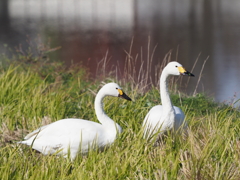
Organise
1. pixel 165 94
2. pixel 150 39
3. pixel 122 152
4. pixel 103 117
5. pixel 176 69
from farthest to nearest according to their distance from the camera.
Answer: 1. pixel 150 39
2. pixel 165 94
3. pixel 176 69
4. pixel 103 117
5. pixel 122 152

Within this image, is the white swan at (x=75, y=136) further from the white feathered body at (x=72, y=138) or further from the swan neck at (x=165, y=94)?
the swan neck at (x=165, y=94)

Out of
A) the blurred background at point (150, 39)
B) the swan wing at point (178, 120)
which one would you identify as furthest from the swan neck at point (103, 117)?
the blurred background at point (150, 39)

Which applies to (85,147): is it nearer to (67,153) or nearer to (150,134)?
(67,153)

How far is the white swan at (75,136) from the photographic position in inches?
173

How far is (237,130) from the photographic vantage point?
5086 mm

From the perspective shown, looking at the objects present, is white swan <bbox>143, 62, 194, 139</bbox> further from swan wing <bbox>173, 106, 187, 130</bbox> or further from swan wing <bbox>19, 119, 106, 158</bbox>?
swan wing <bbox>19, 119, 106, 158</bbox>

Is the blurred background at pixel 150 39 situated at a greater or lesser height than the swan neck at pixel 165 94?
lesser

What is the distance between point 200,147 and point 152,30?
17.7m

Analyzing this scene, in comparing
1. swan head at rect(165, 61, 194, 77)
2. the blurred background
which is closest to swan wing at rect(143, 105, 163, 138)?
swan head at rect(165, 61, 194, 77)

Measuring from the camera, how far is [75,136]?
14.4 ft

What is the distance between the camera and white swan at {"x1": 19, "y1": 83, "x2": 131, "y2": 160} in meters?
4.38

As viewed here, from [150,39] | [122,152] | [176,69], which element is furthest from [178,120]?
[150,39]

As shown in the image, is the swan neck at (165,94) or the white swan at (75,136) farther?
the swan neck at (165,94)

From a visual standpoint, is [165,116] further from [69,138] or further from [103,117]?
[69,138]
